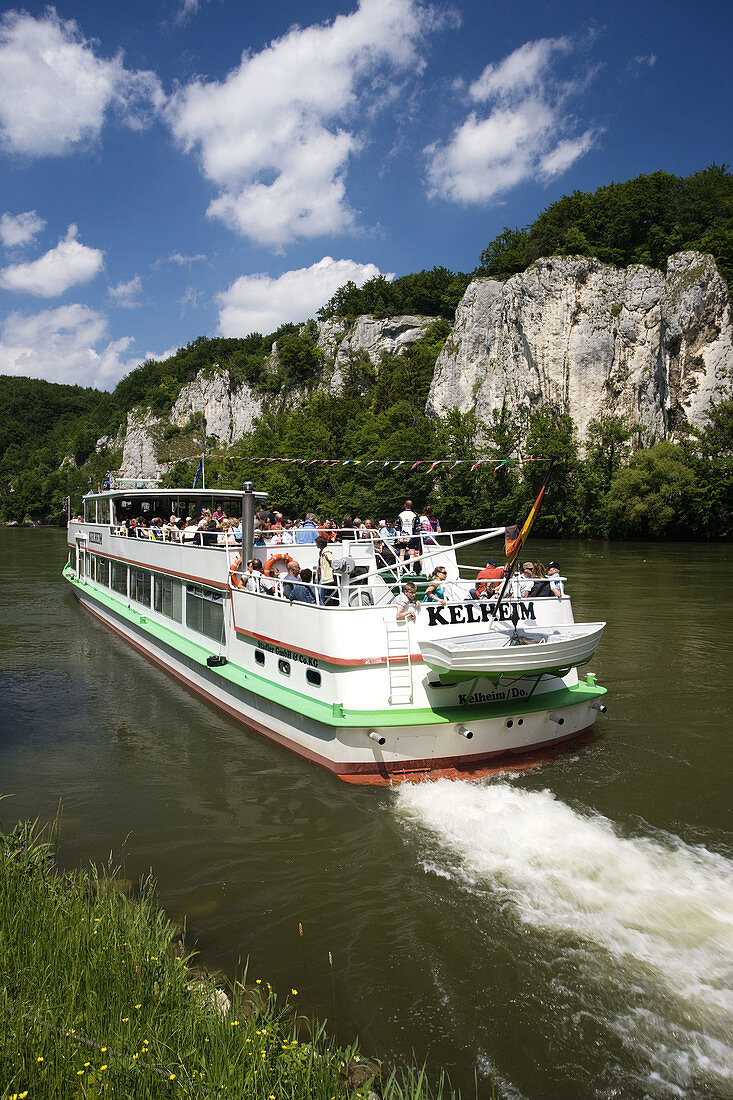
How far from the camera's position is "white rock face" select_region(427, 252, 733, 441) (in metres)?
58.4

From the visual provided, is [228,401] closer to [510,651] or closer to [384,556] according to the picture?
[384,556]

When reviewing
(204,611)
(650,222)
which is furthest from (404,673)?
(650,222)

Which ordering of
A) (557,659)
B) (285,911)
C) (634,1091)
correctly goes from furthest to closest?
(557,659) → (285,911) → (634,1091)

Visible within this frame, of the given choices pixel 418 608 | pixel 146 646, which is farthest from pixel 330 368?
pixel 418 608

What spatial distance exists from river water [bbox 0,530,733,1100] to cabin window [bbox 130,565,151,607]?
5095mm

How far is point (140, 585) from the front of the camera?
60.7ft

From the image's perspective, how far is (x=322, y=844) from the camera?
24.7ft

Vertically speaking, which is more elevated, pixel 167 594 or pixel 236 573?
pixel 236 573

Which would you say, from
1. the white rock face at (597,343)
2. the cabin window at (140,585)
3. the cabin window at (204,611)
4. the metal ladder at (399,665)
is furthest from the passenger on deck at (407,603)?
the white rock face at (597,343)

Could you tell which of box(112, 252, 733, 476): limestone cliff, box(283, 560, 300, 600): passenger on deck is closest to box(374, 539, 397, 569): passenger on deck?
box(283, 560, 300, 600): passenger on deck

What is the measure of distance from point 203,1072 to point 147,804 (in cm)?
549

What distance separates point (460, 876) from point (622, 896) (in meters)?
1.54

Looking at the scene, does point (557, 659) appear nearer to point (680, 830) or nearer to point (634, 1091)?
point (680, 830)

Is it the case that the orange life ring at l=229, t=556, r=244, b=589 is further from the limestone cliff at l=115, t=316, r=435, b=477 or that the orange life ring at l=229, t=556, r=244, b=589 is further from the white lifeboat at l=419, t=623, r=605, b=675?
the limestone cliff at l=115, t=316, r=435, b=477
